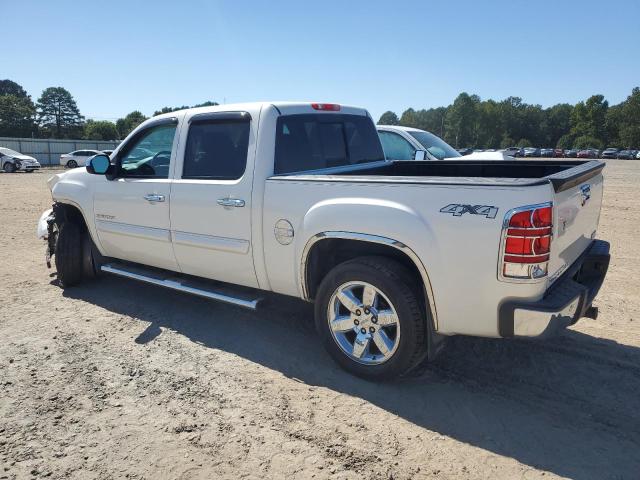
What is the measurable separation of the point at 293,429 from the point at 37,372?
2.10 meters

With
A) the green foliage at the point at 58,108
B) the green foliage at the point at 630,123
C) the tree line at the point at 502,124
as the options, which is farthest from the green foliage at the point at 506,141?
the green foliage at the point at 58,108

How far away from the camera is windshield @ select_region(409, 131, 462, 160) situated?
9.87 metres

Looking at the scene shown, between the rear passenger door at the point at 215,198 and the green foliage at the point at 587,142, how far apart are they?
101682 millimetres

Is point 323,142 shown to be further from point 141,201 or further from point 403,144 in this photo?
point 403,144

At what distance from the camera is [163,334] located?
444 cm

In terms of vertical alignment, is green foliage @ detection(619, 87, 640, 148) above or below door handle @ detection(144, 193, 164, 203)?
above

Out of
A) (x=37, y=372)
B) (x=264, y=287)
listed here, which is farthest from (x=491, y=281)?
(x=37, y=372)

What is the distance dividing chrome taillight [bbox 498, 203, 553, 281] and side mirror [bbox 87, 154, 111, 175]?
387 cm

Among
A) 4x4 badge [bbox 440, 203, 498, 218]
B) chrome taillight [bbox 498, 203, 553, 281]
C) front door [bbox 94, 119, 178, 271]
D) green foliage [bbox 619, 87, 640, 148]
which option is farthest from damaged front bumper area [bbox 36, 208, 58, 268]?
green foliage [bbox 619, 87, 640, 148]

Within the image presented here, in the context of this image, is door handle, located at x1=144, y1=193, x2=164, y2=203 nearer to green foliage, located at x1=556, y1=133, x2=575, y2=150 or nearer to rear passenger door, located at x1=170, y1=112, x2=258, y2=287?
rear passenger door, located at x1=170, y1=112, x2=258, y2=287

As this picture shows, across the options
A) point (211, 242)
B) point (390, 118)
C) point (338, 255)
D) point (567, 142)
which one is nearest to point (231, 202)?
point (211, 242)

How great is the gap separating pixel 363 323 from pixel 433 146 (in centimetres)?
736

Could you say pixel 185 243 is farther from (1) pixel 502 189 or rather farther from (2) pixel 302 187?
(1) pixel 502 189

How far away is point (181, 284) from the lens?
4605mm
